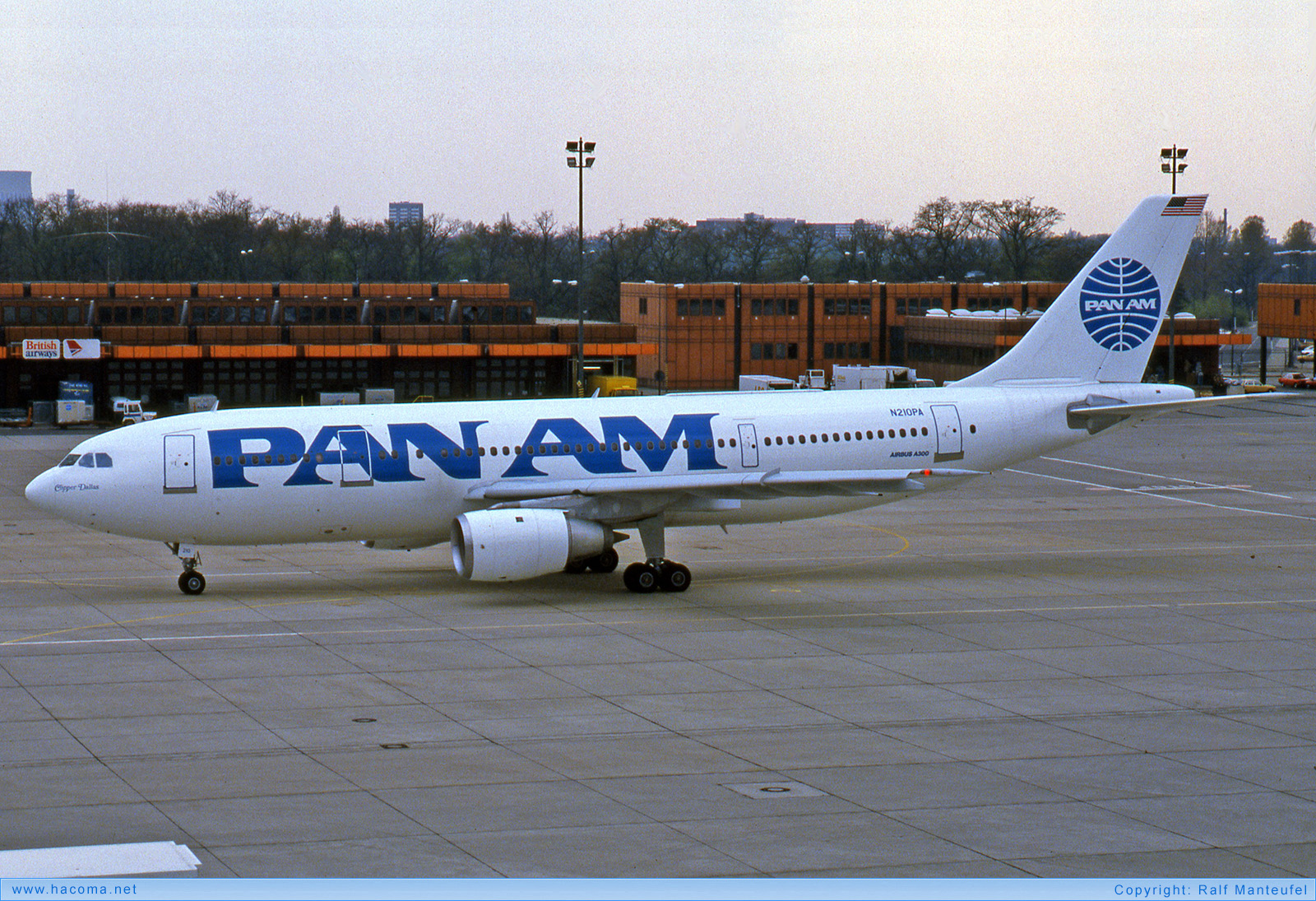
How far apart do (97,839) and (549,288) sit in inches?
6477

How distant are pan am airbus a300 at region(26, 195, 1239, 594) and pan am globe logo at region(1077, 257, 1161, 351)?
0.50 feet

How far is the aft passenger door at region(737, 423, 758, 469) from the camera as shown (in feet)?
123

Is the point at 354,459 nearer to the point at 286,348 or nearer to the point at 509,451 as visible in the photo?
the point at 509,451

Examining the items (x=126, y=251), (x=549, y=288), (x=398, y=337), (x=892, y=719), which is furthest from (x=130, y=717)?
(x=549, y=288)

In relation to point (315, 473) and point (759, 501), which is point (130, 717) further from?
point (759, 501)

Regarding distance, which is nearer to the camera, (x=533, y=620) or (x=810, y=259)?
(x=533, y=620)

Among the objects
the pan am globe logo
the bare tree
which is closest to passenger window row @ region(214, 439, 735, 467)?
the pan am globe logo

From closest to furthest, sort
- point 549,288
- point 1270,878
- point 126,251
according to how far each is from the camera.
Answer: point 1270,878 < point 126,251 < point 549,288

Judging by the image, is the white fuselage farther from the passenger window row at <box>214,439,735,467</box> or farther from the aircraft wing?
the aircraft wing

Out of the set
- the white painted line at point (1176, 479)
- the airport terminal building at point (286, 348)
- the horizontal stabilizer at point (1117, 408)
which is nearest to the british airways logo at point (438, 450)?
the horizontal stabilizer at point (1117, 408)

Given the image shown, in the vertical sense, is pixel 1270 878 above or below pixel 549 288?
below

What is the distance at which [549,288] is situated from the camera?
181 metres

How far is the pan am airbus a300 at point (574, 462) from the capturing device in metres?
33.8

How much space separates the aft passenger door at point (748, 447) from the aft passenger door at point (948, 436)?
4.83 meters
